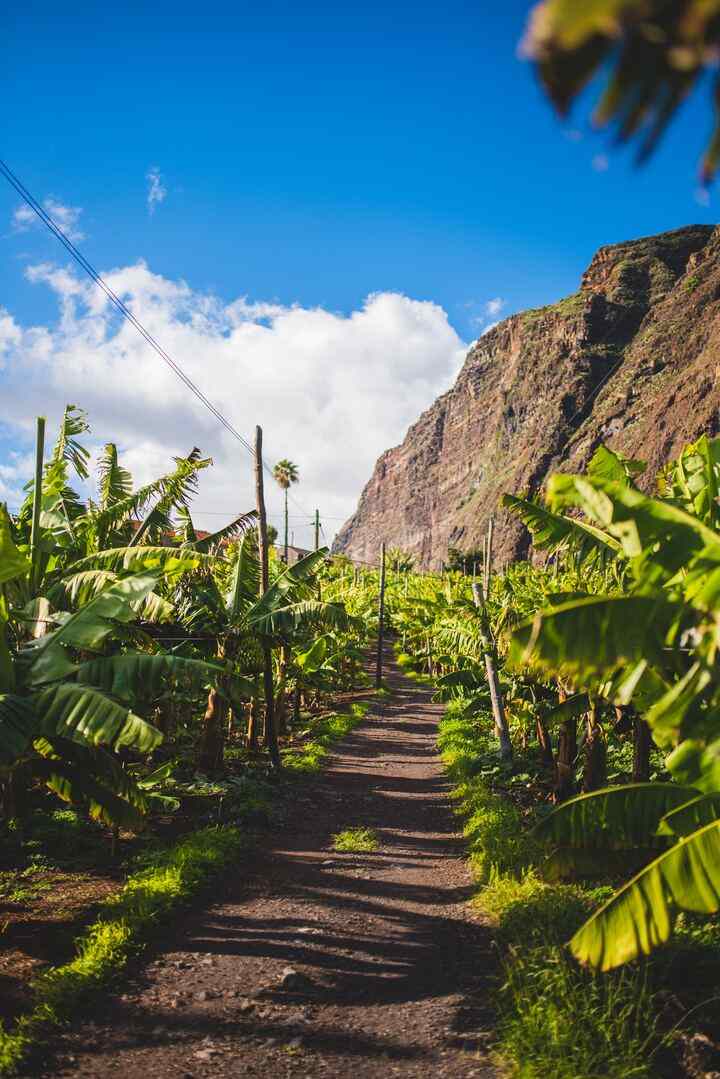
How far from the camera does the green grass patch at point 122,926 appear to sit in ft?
15.2

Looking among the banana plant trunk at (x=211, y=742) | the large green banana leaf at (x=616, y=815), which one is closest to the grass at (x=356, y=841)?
the banana plant trunk at (x=211, y=742)

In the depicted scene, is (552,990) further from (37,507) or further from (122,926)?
(37,507)

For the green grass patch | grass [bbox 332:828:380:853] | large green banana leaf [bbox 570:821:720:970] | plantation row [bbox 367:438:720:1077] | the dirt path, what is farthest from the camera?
grass [bbox 332:828:380:853]

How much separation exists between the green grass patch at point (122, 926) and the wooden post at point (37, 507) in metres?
3.63

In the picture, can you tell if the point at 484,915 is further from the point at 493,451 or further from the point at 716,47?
the point at 493,451

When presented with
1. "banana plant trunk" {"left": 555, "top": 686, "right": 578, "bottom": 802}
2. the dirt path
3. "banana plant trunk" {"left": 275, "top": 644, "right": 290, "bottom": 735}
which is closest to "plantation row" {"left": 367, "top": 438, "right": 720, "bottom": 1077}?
the dirt path

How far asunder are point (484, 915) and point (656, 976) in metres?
1.96

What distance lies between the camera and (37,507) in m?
7.51

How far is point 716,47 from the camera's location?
1.23m

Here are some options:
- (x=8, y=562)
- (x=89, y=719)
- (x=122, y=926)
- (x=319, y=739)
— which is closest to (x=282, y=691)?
(x=319, y=739)

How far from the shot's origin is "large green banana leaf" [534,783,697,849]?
16.1ft

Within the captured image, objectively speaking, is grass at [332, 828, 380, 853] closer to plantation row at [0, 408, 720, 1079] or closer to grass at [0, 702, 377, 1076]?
grass at [0, 702, 377, 1076]

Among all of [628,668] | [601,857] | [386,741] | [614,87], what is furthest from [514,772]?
[614,87]

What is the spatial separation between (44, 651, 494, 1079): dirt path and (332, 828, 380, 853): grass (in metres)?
0.16
